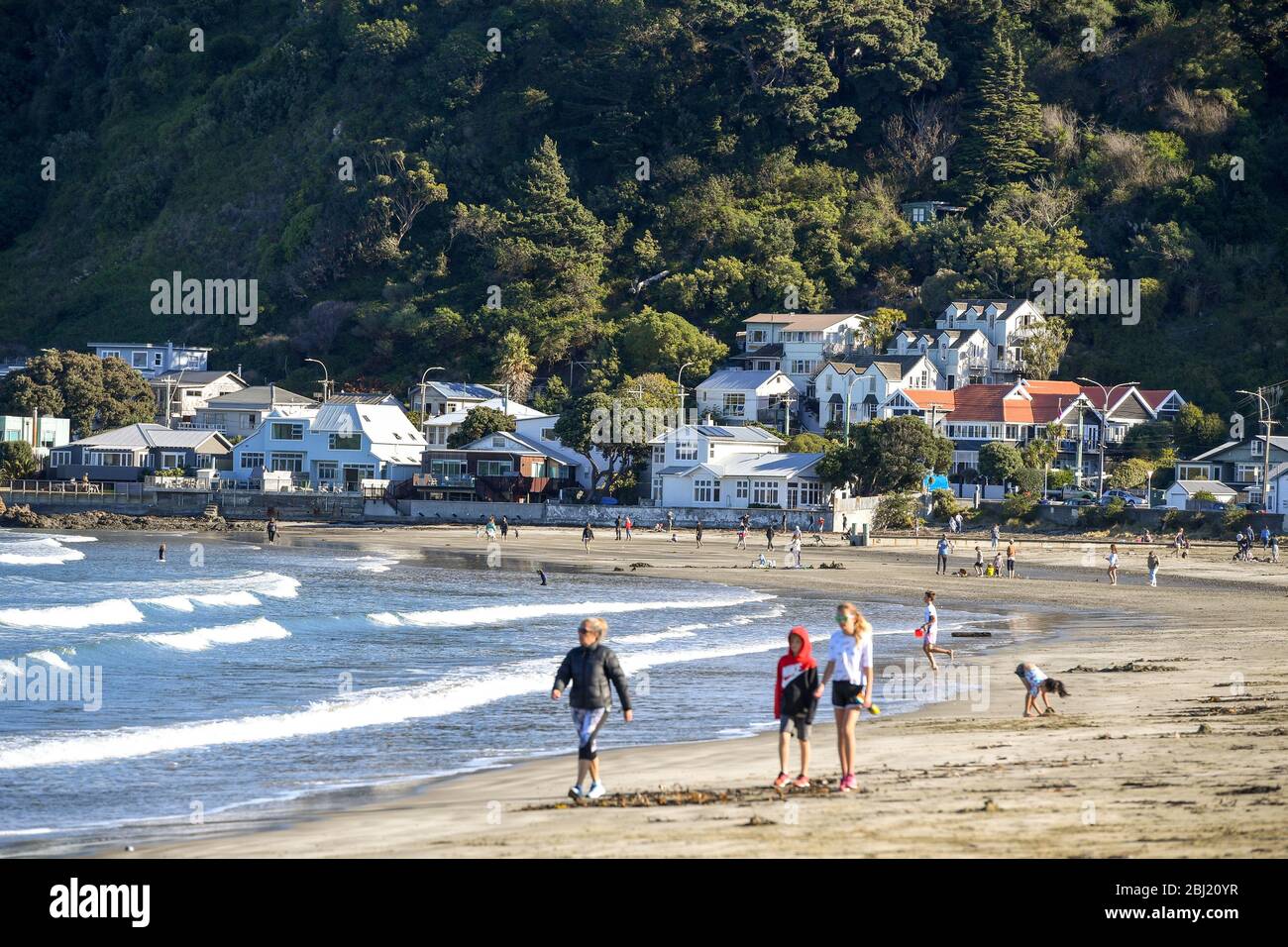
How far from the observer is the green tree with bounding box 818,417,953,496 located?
70.6 meters

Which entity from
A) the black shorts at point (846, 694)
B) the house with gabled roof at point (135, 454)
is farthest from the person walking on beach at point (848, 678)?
the house with gabled roof at point (135, 454)

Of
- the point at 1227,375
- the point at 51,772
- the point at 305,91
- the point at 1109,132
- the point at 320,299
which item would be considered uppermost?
the point at 305,91

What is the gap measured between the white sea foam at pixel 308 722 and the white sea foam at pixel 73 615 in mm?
11855

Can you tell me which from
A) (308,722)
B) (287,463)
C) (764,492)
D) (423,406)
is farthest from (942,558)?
(423,406)

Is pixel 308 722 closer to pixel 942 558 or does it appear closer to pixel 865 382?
pixel 942 558

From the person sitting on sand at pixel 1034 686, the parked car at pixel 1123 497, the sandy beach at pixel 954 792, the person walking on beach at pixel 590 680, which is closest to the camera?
the sandy beach at pixel 954 792

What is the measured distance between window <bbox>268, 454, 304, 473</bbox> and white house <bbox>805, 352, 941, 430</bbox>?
28059mm

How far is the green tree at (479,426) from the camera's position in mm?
82938

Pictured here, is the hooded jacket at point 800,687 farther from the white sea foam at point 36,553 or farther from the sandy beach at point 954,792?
the white sea foam at point 36,553

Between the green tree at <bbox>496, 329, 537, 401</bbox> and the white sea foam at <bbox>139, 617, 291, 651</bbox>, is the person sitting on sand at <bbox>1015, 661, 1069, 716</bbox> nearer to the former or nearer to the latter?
the white sea foam at <bbox>139, 617, 291, 651</bbox>

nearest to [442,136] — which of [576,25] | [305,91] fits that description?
[576,25]

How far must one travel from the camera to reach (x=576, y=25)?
128 m
